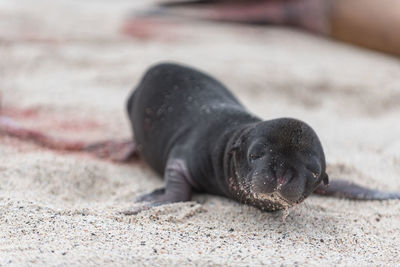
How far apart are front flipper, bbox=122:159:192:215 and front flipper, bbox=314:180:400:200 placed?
2.88ft

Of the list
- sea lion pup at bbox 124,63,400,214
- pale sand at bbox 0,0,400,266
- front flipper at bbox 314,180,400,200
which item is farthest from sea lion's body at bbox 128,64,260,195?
front flipper at bbox 314,180,400,200

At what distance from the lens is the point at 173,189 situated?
3693 mm

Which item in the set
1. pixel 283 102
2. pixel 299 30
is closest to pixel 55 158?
pixel 283 102

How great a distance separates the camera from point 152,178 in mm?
4250

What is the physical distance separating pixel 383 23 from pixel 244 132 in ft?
15.4

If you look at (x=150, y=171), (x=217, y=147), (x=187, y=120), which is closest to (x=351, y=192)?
(x=217, y=147)

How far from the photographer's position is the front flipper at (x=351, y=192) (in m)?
3.67

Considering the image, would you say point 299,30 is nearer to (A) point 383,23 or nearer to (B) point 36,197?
(A) point 383,23

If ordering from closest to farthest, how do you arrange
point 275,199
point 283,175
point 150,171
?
point 283,175
point 275,199
point 150,171

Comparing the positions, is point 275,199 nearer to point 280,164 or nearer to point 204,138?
point 280,164

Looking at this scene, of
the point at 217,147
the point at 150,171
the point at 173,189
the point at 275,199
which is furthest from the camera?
the point at 150,171

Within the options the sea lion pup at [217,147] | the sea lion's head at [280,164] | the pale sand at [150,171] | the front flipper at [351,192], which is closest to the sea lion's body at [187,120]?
the sea lion pup at [217,147]

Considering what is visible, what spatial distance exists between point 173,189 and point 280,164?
3.57 ft

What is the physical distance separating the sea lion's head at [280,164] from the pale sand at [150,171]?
0.77 feet
